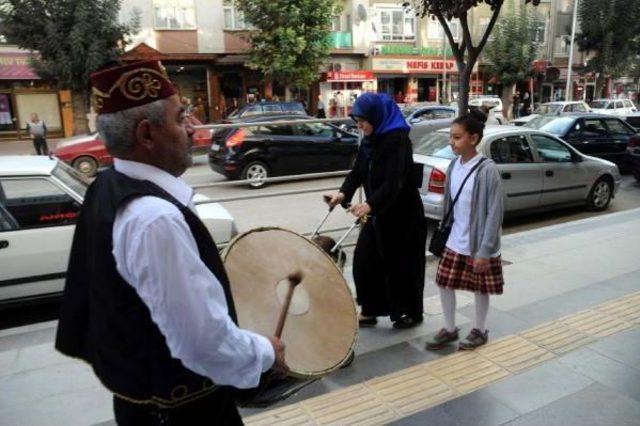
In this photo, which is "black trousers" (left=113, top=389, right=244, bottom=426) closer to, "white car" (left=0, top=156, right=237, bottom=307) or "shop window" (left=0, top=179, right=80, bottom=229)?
"white car" (left=0, top=156, right=237, bottom=307)

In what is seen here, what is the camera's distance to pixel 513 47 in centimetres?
3228

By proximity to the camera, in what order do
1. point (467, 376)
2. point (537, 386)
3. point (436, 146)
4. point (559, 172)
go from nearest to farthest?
1. point (537, 386)
2. point (467, 376)
3. point (436, 146)
4. point (559, 172)

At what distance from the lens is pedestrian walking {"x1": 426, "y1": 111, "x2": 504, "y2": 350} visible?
3574 mm

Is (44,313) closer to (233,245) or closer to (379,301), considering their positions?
(379,301)

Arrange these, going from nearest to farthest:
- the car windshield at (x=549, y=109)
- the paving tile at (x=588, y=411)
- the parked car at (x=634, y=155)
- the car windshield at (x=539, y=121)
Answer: the paving tile at (x=588, y=411) < the parked car at (x=634, y=155) < the car windshield at (x=539, y=121) < the car windshield at (x=549, y=109)

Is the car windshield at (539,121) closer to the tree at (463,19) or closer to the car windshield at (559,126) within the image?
the car windshield at (559,126)

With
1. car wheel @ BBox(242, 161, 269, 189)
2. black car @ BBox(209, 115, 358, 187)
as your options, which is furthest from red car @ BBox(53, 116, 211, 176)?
black car @ BBox(209, 115, 358, 187)

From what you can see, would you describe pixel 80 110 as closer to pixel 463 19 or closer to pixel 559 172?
pixel 559 172

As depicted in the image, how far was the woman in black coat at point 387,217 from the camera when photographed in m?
3.73

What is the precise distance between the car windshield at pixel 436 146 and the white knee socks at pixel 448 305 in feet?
14.4

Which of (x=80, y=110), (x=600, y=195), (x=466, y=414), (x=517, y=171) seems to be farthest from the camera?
(x=80, y=110)

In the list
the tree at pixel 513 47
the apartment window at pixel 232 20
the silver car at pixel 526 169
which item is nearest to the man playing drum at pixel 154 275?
the silver car at pixel 526 169

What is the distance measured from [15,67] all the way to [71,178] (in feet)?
70.0

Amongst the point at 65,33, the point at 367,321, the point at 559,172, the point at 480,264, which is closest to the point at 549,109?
the point at 559,172
